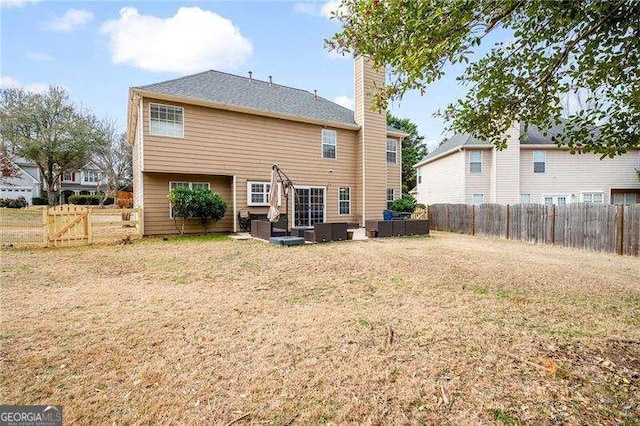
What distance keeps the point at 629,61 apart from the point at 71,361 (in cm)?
669

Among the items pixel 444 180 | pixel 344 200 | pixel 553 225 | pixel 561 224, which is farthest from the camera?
pixel 444 180

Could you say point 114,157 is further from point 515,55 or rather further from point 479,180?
point 515,55

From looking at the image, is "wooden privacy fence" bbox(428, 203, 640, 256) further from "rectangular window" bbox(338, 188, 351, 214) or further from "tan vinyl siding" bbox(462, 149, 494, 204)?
"rectangular window" bbox(338, 188, 351, 214)

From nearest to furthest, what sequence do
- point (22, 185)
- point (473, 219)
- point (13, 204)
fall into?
1. point (473, 219)
2. point (13, 204)
3. point (22, 185)

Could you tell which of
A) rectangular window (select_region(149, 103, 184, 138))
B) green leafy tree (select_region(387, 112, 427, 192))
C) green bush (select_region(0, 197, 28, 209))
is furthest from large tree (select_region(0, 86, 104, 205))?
green leafy tree (select_region(387, 112, 427, 192))

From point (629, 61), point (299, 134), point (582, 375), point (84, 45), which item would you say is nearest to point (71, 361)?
point (582, 375)

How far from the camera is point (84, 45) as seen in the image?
9734mm

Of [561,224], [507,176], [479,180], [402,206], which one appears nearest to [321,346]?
[561,224]

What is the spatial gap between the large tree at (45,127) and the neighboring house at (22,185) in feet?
26.2

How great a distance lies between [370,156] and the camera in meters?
15.3

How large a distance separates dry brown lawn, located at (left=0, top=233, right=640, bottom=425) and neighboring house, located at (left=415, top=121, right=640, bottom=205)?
1343 cm

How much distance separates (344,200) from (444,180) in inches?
391

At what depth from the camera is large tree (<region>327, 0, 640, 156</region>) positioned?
3.14m

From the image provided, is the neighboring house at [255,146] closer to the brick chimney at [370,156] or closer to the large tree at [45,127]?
the brick chimney at [370,156]
